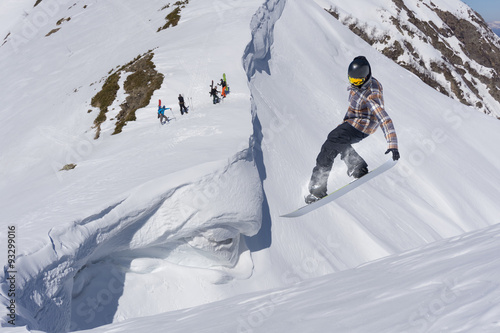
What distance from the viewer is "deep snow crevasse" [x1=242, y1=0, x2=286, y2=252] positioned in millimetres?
13934

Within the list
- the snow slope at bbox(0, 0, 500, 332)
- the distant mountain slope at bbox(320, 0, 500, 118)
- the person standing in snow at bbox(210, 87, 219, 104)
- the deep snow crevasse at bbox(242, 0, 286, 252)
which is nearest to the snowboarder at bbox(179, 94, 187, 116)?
the snow slope at bbox(0, 0, 500, 332)

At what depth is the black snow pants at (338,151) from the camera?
23.5 feet

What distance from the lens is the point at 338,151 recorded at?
7.41 metres

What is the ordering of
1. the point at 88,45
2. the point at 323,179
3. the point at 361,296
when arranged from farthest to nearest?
the point at 88,45 → the point at 323,179 → the point at 361,296

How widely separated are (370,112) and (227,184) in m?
5.74

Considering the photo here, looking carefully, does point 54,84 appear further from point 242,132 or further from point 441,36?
point 441,36

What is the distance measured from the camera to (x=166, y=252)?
1205 centimetres

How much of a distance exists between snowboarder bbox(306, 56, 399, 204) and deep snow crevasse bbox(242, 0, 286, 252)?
5.64 metres

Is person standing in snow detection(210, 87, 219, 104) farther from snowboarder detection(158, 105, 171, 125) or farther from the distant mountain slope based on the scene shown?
the distant mountain slope

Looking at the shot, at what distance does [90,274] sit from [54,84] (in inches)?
944

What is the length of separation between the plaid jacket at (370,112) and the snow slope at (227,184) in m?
2.06

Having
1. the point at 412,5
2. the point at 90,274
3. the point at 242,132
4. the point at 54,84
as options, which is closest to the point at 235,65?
the point at 242,132

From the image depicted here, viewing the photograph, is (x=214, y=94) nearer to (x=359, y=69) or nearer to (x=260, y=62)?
(x=260, y=62)

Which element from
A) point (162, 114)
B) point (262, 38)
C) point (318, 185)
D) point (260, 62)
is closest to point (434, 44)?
point (262, 38)
